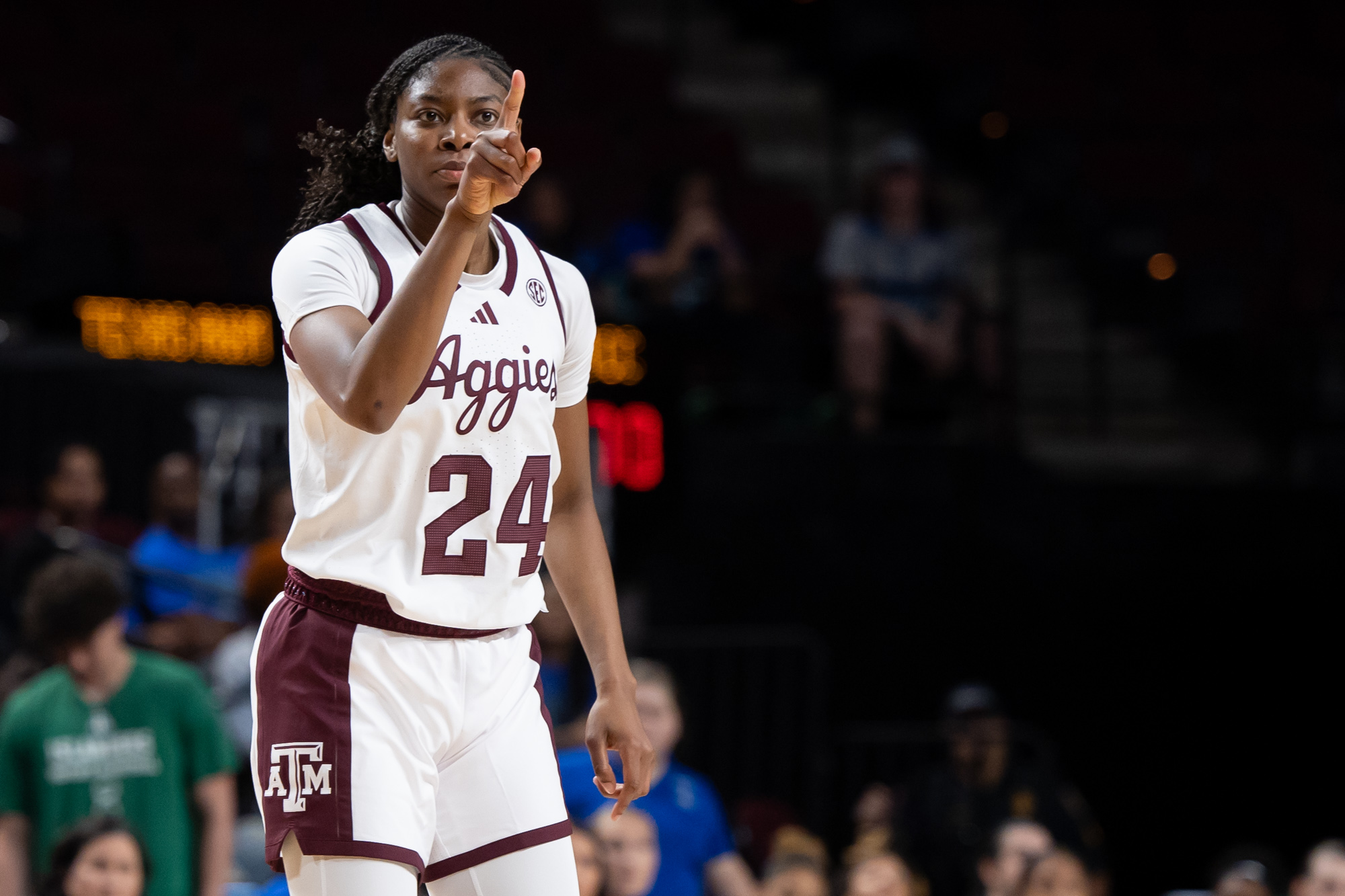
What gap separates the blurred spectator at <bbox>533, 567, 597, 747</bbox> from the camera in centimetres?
724

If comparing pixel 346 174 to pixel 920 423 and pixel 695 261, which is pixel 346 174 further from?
pixel 920 423

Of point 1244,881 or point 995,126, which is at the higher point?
point 995,126

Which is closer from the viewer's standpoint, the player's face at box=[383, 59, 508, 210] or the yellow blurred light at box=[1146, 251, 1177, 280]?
the player's face at box=[383, 59, 508, 210]

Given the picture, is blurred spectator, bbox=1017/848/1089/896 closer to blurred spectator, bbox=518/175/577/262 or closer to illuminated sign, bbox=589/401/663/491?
illuminated sign, bbox=589/401/663/491

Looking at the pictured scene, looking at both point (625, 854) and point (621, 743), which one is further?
point (625, 854)

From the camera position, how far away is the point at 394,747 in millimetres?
2564

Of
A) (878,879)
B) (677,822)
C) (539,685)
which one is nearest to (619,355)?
(677,822)

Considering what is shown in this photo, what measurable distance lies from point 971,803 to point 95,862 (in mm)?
4230

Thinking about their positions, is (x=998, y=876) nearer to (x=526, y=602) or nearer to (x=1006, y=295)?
(x=1006, y=295)

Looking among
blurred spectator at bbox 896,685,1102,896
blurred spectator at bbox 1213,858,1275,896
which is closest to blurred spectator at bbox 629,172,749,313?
blurred spectator at bbox 896,685,1102,896

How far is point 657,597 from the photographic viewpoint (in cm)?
865

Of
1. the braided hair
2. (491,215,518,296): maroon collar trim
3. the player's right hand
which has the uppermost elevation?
the braided hair

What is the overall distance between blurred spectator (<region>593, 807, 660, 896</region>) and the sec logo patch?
2821mm

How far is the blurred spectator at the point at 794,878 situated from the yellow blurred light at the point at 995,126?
581 cm
